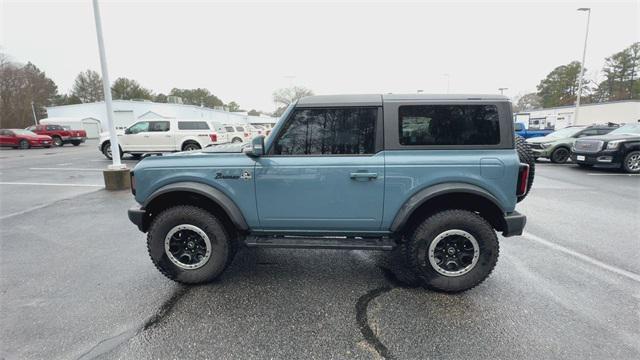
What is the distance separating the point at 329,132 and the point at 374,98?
1.88 ft

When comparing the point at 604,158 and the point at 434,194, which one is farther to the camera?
the point at 604,158

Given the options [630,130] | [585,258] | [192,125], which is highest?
[192,125]

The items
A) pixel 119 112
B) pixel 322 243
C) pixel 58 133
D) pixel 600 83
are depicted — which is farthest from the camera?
pixel 600 83

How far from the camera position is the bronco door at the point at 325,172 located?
282 centimetres

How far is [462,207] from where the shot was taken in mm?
3020

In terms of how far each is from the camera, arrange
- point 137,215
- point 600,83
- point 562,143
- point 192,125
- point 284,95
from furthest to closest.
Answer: point 284,95, point 600,83, point 192,125, point 562,143, point 137,215

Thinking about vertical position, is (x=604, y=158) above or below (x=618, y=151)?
below

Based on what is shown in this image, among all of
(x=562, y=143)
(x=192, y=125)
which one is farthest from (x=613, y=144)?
(x=192, y=125)

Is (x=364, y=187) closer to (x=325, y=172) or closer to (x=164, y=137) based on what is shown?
(x=325, y=172)

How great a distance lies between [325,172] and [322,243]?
0.71 metres

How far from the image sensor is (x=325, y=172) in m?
2.83

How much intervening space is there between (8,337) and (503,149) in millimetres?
4527

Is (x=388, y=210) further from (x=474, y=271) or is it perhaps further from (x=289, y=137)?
(x=289, y=137)

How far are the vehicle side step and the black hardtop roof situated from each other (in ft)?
4.50
